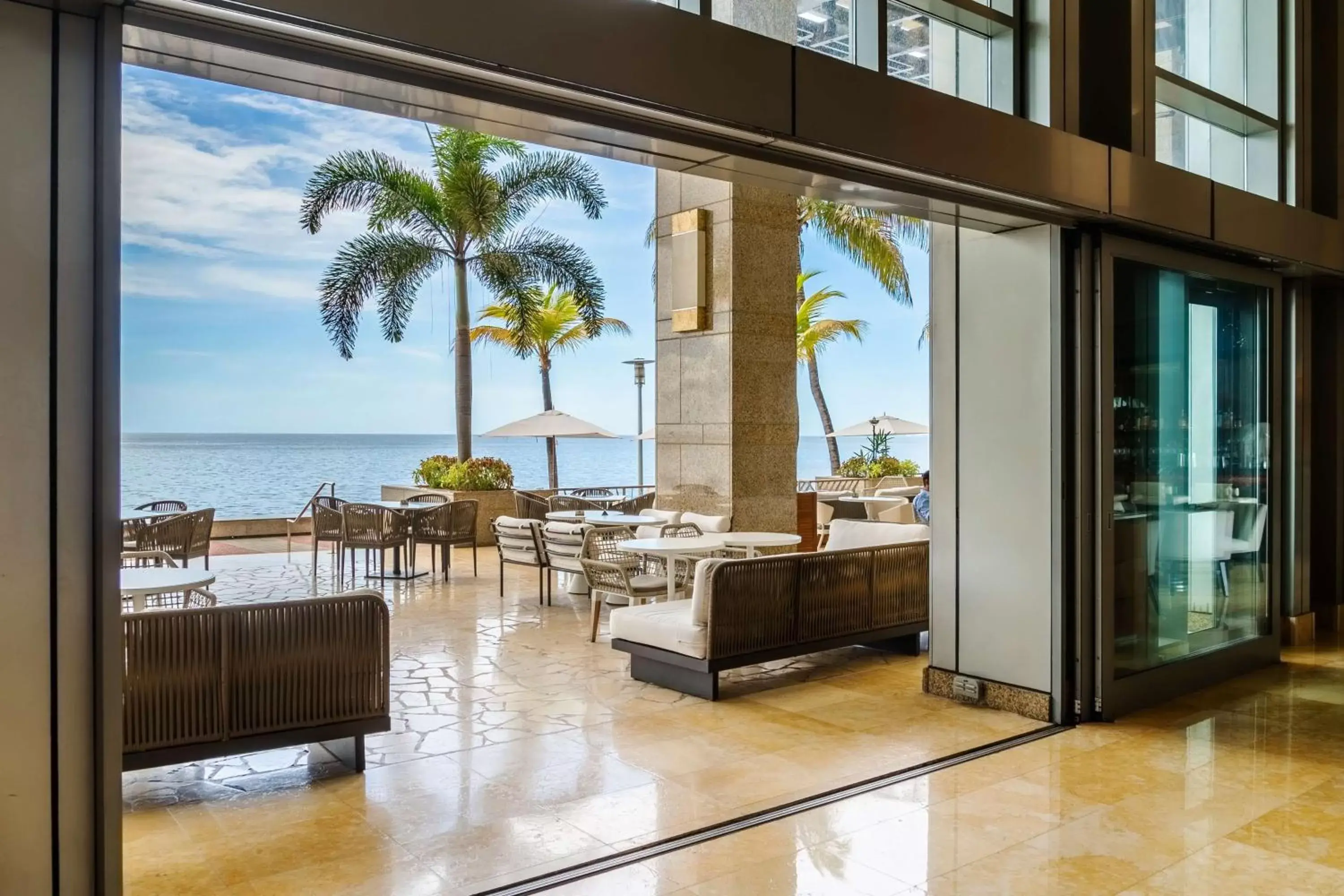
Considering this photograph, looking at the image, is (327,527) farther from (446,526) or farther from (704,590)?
(704,590)

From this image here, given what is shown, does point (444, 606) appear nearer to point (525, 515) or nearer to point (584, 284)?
point (525, 515)

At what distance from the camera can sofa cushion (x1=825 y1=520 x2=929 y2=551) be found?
733 cm

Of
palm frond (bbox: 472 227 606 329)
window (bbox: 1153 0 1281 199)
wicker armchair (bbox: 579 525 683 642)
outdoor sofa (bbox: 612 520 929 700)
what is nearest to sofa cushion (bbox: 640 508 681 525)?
wicker armchair (bbox: 579 525 683 642)

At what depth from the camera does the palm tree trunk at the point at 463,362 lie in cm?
1666

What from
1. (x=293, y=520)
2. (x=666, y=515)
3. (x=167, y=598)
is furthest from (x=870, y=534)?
(x=293, y=520)

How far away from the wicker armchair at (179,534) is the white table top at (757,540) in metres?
4.40

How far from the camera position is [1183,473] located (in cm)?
608

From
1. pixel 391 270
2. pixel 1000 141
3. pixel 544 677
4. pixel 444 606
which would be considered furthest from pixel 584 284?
pixel 1000 141

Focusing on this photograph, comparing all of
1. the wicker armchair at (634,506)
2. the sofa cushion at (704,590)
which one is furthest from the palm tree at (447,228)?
the sofa cushion at (704,590)

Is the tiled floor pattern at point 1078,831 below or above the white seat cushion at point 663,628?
below

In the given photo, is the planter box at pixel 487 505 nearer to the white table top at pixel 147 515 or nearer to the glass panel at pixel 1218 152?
the white table top at pixel 147 515

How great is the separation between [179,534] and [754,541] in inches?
198

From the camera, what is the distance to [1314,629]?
26.5 ft

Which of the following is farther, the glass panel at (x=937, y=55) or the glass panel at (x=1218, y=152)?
the glass panel at (x=1218, y=152)
